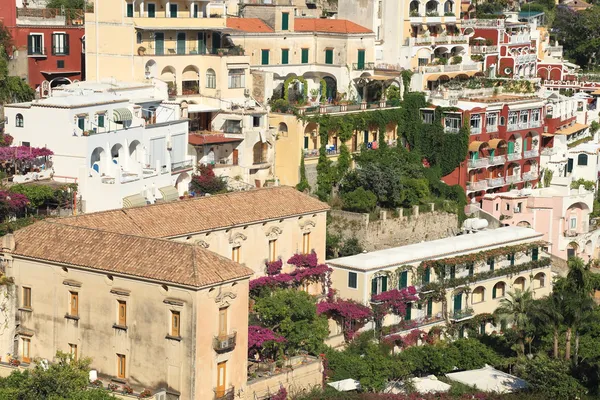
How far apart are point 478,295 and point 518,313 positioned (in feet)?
22.8

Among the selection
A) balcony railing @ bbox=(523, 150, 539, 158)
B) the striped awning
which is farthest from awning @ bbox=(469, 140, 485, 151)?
the striped awning

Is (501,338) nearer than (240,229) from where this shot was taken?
No

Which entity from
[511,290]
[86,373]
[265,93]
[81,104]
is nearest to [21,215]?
[81,104]

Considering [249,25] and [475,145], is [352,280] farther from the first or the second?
[249,25]

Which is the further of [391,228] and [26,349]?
[391,228]

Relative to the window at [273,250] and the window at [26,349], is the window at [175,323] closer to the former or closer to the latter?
the window at [26,349]

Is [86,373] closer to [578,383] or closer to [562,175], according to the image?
[578,383]

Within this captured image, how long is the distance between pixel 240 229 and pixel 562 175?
3465 centimetres

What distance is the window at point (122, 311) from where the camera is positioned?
2083 inches

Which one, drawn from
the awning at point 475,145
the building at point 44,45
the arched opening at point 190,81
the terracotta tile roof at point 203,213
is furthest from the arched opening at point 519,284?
the building at point 44,45

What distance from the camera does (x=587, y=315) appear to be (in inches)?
2534

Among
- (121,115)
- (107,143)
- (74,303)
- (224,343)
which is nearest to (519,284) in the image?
(121,115)

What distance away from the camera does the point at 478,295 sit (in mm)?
72000

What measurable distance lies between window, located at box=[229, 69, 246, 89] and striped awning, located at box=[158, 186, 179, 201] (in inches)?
464
